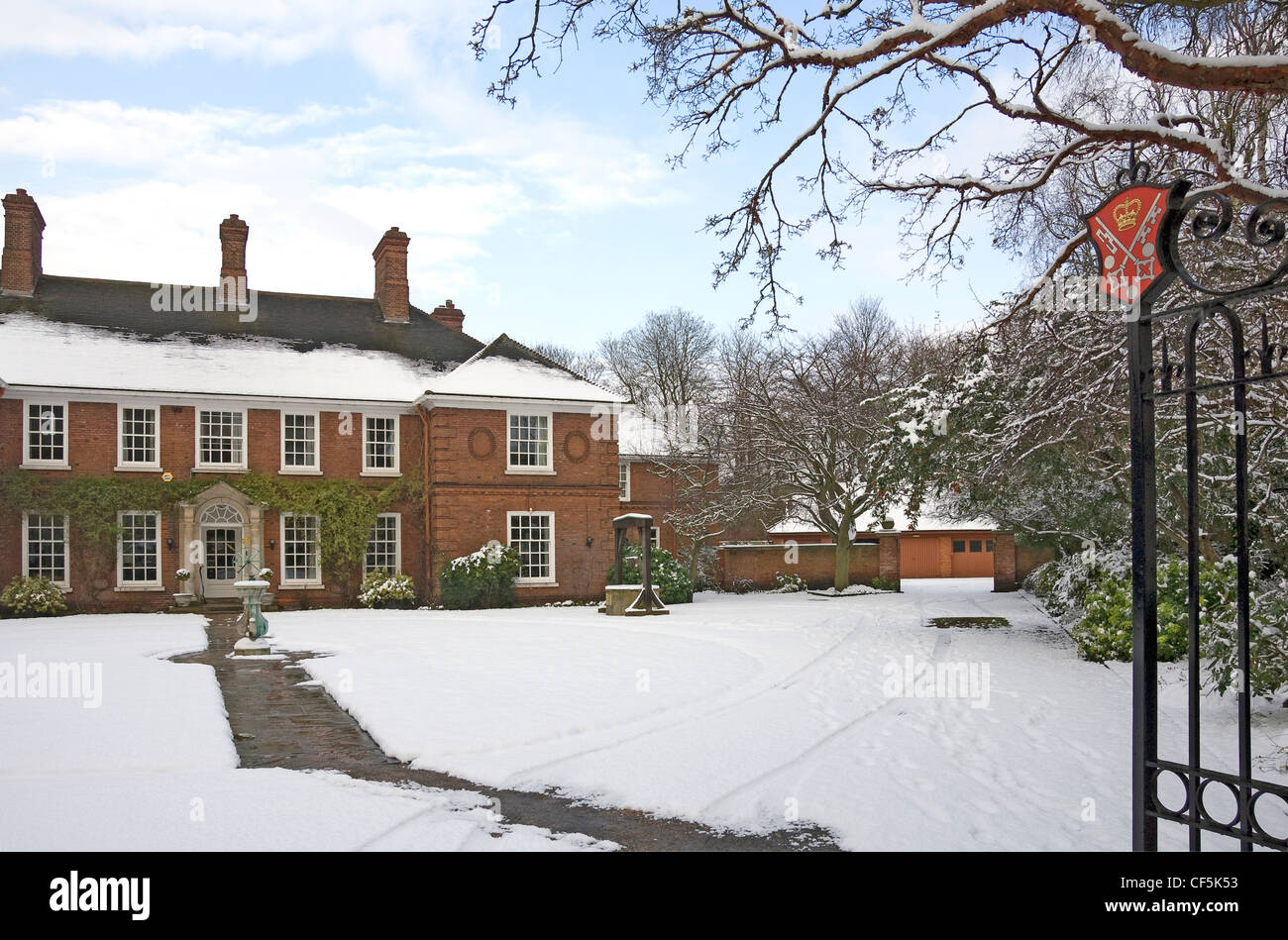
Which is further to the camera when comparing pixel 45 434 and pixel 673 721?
pixel 45 434

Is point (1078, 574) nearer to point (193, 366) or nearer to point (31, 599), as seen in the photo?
point (193, 366)

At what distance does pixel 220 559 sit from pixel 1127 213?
26.0m

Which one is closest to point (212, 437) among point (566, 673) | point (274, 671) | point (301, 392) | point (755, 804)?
point (301, 392)

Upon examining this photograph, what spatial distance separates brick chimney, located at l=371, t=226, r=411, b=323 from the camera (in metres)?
31.5

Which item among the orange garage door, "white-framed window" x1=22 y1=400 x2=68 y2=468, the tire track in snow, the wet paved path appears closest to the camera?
the wet paved path

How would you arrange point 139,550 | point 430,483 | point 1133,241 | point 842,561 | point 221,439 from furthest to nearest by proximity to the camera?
point 842,561 < point 430,483 < point 221,439 < point 139,550 < point 1133,241

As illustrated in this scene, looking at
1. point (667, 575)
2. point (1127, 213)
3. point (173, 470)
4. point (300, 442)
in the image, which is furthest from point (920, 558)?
point (1127, 213)

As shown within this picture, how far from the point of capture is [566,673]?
43.1ft

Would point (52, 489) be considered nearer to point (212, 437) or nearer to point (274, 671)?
point (212, 437)

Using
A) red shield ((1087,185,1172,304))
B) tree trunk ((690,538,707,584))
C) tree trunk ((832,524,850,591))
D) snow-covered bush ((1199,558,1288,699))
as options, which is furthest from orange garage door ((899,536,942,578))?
red shield ((1087,185,1172,304))

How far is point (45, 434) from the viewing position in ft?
81.6

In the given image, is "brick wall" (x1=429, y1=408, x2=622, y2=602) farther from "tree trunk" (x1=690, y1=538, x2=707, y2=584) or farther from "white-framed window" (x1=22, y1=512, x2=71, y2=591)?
"white-framed window" (x1=22, y1=512, x2=71, y2=591)

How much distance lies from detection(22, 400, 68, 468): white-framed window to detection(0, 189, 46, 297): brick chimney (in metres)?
4.64

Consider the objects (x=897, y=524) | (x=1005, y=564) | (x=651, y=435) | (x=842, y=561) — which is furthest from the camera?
(x=897, y=524)
